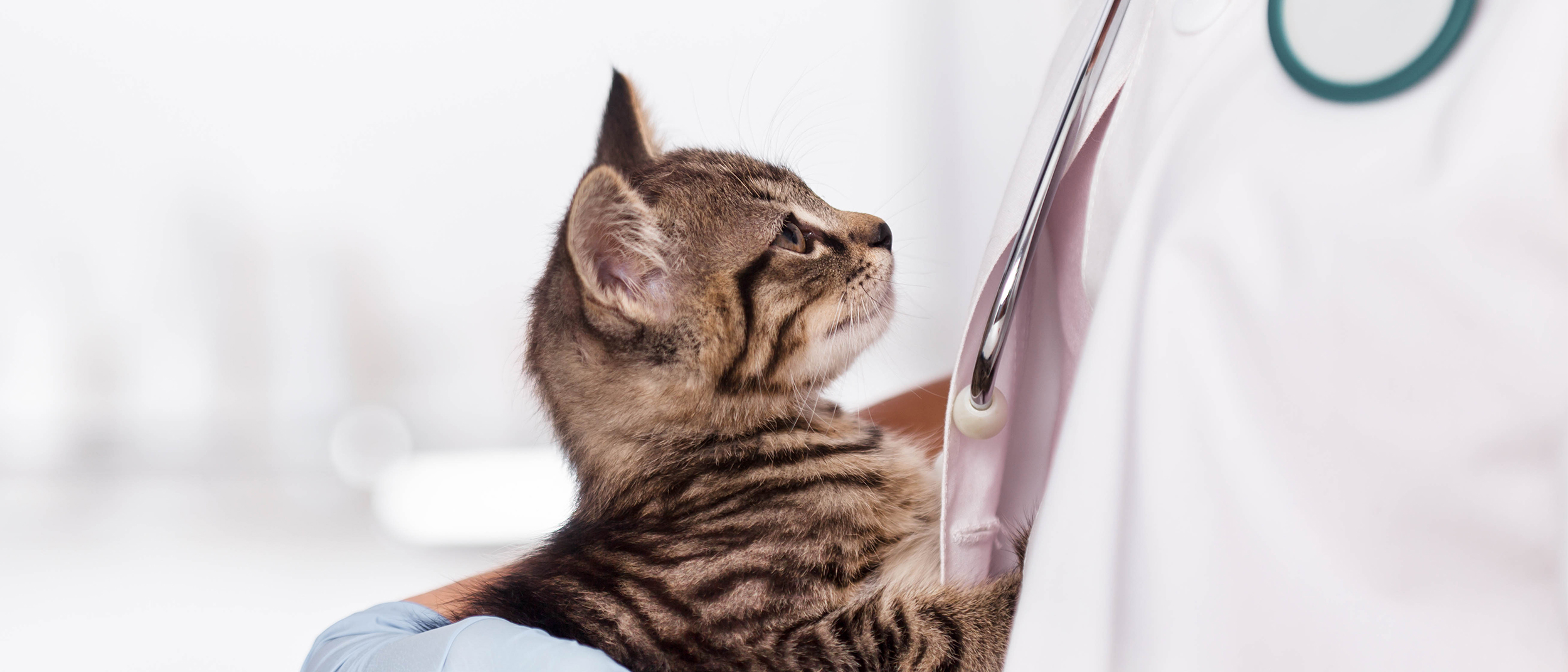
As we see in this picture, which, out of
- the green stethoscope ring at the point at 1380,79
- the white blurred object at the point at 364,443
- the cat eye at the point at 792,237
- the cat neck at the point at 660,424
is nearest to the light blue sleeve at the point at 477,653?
the cat neck at the point at 660,424

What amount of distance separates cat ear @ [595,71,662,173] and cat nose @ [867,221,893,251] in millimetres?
336

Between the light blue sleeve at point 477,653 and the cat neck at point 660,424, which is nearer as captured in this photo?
the light blue sleeve at point 477,653

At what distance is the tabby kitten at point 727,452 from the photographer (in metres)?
0.88

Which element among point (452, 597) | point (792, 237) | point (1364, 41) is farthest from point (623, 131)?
point (1364, 41)

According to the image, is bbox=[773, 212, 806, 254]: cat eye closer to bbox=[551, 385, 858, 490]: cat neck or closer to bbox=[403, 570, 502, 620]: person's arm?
bbox=[551, 385, 858, 490]: cat neck

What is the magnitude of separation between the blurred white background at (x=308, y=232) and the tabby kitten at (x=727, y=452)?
0.71 m

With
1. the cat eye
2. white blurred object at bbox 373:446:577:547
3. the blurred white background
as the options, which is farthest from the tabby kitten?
white blurred object at bbox 373:446:577:547

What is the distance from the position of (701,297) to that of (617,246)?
0.11 meters

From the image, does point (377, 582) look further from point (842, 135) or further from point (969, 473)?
point (969, 473)

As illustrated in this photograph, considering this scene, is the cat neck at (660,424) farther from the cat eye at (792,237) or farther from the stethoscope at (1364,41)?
the stethoscope at (1364,41)

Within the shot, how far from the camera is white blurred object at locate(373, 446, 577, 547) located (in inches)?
84.7

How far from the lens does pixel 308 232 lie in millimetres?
2039

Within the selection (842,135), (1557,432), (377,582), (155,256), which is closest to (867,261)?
(1557,432)

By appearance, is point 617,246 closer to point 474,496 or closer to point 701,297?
point 701,297
